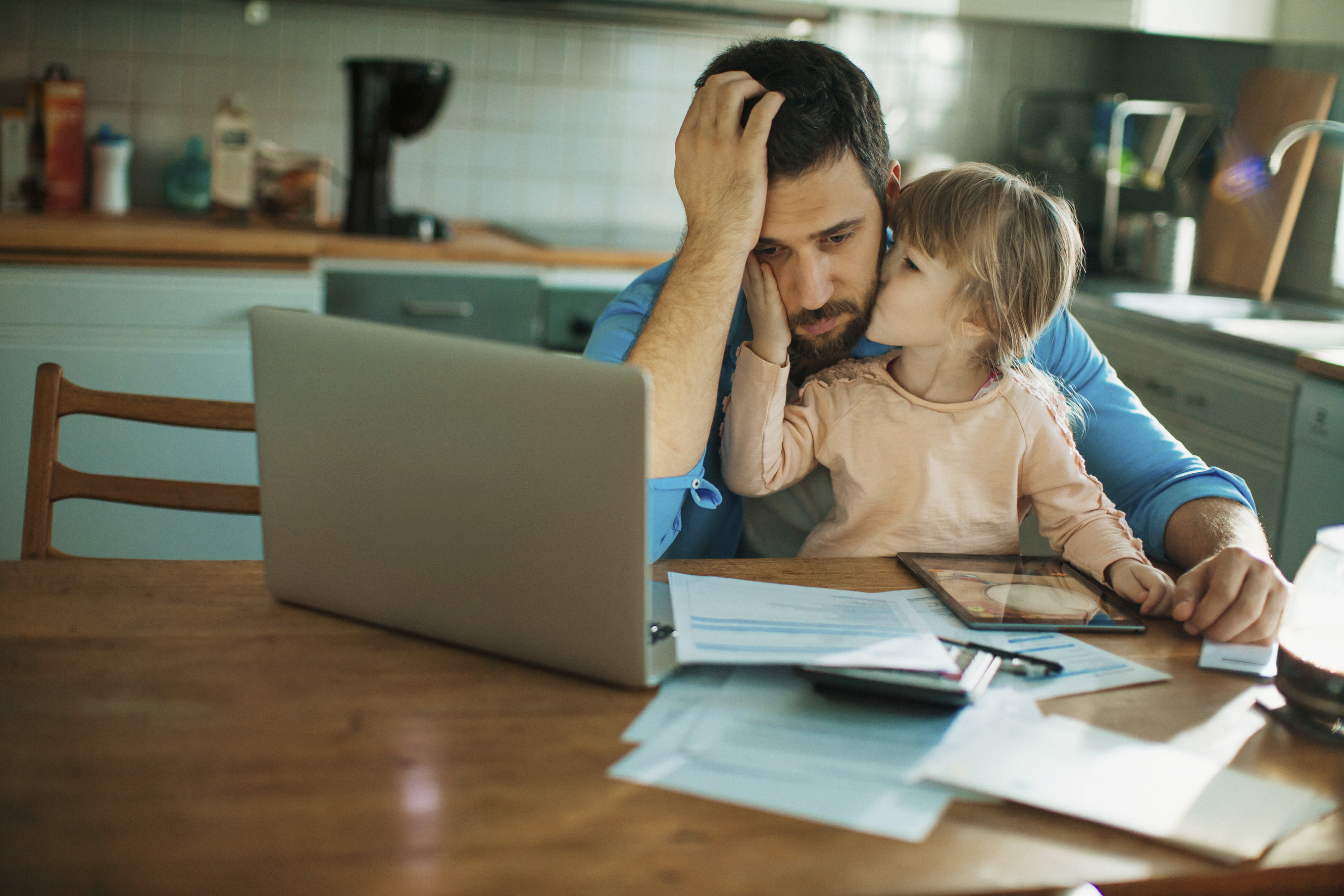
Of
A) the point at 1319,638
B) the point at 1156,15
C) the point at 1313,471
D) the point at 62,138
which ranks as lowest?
the point at 1313,471

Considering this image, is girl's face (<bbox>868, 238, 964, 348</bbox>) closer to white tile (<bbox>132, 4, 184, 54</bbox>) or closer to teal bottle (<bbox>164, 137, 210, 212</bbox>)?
teal bottle (<bbox>164, 137, 210, 212</bbox>)

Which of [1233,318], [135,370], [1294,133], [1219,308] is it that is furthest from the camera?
[1219,308]

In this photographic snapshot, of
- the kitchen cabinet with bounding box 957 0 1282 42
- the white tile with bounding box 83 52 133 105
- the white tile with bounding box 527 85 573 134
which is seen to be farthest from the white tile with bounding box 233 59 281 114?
the kitchen cabinet with bounding box 957 0 1282 42

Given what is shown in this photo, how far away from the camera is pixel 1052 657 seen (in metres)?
0.96

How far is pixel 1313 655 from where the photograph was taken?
2.85 feet

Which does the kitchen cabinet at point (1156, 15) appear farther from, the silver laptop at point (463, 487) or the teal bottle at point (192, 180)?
the silver laptop at point (463, 487)

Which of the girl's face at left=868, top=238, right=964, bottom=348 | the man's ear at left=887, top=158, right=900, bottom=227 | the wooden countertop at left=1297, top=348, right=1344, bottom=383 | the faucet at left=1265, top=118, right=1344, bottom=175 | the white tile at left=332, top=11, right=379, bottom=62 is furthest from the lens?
the white tile at left=332, top=11, right=379, bottom=62

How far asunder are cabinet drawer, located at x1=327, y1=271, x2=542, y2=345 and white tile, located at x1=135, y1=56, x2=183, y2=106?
0.84 m

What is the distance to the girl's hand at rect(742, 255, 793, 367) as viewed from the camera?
1.33 metres

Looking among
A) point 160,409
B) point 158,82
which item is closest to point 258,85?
point 158,82

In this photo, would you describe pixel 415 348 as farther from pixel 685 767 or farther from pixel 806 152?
pixel 806 152

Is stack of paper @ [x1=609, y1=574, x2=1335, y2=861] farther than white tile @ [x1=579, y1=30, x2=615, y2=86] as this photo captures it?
No

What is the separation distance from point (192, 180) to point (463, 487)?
2.41 meters

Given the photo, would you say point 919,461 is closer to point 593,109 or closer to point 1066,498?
point 1066,498
